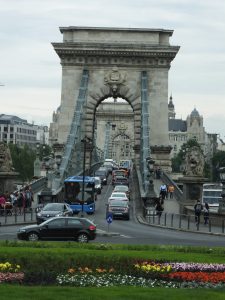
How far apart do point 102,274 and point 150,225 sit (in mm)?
29666

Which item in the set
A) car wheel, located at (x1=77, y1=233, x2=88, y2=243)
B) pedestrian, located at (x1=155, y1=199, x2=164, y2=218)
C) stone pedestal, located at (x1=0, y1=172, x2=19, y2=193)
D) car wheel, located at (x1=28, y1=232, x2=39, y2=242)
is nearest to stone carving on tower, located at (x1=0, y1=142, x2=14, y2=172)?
stone pedestal, located at (x1=0, y1=172, x2=19, y2=193)

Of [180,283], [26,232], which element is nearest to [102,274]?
[180,283]

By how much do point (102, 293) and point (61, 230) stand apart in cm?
1848

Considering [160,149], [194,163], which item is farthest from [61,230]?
[160,149]

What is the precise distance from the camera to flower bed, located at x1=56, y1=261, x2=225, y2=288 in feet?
70.9

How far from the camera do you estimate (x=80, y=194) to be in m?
64.1

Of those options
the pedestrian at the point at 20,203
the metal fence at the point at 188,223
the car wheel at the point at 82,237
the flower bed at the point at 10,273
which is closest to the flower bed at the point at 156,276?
the flower bed at the point at 10,273

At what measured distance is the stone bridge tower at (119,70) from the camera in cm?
9288

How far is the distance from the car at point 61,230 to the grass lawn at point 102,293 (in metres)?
16.9

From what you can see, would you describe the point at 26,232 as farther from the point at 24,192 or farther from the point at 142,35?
the point at 142,35

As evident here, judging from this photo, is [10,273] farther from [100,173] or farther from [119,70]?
[100,173]

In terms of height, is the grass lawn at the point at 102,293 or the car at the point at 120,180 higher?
the car at the point at 120,180

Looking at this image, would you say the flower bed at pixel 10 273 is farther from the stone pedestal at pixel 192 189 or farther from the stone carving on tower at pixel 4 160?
the stone carving on tower at pixel 4 160

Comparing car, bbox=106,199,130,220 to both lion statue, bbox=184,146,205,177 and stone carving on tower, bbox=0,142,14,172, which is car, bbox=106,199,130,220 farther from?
stone carving on tower, bbox=0,142,14,172
